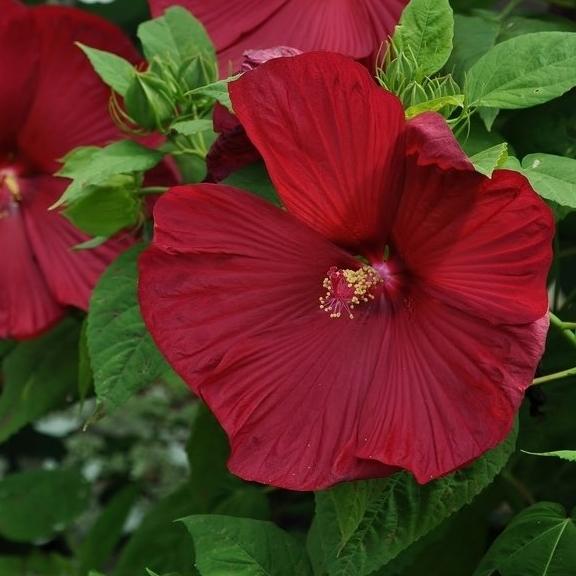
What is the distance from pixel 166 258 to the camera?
747 millimetres

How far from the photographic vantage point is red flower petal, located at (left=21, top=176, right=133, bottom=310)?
1.06m

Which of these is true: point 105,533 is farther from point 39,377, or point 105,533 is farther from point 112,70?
point 112,70

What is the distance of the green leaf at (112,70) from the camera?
872 millimetres

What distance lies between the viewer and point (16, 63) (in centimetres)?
106

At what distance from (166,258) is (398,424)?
17cm

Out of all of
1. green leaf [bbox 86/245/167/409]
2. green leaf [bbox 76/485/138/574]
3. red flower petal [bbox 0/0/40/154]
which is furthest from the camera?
green leaf [bbox 76/485/138/574]

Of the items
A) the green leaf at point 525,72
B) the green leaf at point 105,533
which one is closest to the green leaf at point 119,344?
the green leaf at point 525,72

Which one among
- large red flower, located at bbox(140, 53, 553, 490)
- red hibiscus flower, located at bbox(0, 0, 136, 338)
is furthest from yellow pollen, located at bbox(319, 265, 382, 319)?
red hibiscus flower, located at bbox(0, 0, 136, 338)

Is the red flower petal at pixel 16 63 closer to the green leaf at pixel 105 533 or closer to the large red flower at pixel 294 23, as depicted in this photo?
the large red flower at pixel 294 23

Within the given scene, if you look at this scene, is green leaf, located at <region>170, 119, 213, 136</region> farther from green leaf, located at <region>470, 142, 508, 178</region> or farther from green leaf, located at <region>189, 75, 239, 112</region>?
green leaf, located at <region>470, 142, 508, 178</region>

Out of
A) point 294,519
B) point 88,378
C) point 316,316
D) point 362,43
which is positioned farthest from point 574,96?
point 294,519

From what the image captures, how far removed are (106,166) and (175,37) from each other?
0.42 feet

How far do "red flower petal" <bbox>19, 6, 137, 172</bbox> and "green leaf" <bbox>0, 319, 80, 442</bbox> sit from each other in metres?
0.16

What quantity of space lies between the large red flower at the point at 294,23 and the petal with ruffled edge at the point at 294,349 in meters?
0.17
